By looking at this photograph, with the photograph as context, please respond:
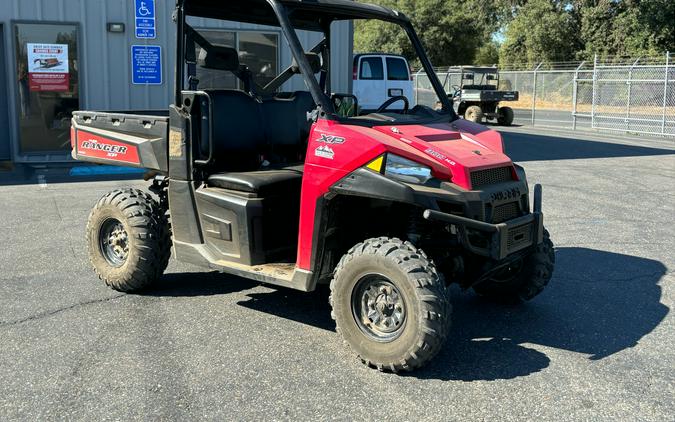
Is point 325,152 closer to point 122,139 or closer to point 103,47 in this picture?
point 122,139

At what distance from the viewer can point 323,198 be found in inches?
170

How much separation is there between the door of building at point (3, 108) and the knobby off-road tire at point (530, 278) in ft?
36.3

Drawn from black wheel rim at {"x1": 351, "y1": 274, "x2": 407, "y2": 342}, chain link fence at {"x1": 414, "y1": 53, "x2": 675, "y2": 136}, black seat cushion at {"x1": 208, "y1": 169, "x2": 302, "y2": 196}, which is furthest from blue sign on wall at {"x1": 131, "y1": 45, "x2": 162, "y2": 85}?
black wheel rim at {"x1": 351, "y1": 274, "x2": 407, "y2": 342}

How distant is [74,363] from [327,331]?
1.64 metres

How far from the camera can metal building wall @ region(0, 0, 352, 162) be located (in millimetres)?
12859

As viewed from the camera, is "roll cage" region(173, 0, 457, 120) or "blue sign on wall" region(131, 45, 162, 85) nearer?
"roll cage" region(173, 0, 457, 120)

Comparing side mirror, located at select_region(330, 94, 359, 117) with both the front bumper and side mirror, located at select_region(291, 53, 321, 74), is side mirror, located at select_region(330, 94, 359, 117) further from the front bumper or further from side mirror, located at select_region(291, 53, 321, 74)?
the front bumper

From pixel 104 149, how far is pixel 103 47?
8.40m

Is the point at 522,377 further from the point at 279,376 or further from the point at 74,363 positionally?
the point at 74,363

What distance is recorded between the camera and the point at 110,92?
13.5 metres

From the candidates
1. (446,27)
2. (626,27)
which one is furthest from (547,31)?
(446,27)

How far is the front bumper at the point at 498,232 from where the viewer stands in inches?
158

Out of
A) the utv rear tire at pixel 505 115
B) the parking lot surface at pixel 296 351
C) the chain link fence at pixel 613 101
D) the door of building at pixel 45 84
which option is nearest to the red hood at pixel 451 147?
the parking lot surface at pixel 296 351

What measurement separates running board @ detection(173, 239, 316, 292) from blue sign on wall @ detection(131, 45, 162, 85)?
30.1 feet
